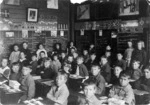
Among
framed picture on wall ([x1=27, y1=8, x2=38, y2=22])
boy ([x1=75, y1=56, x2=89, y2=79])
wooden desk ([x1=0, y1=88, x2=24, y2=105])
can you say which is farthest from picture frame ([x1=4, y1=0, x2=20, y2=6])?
wooden desk ([x1=0, y1=88, x2=24, y2=105])

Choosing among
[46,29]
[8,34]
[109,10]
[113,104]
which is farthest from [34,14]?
[113,104]

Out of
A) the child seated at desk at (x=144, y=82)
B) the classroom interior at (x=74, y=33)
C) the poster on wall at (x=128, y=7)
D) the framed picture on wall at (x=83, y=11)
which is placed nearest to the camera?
the child seated at desk at (x=144, y=82)

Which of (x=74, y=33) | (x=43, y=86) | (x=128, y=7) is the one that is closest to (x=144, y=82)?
(x=43, y=86)

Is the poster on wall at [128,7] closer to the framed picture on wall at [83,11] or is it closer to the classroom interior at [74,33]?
the classroom interior at [74,33]

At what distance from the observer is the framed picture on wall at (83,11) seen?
31.2 ft

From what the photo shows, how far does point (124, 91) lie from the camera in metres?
3.71

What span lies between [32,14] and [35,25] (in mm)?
469

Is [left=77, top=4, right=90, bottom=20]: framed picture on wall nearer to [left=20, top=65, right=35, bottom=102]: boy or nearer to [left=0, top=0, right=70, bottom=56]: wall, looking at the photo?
[left=0, top=0, right=70, bottom=56]: wall

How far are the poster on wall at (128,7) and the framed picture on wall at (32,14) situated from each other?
136 inches

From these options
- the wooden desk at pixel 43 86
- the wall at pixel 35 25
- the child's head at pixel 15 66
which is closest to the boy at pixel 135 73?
the wooden desk at pixel 43 86

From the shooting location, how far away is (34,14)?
9.06m

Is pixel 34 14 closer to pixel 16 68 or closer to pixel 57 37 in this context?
pixel 57 37

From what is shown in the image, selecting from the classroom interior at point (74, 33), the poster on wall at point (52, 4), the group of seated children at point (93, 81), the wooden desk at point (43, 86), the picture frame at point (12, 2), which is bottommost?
the wooden desk at point (43, 86)

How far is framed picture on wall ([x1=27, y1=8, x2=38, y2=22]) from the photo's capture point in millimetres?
8867
